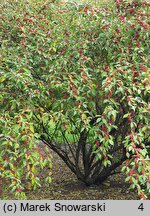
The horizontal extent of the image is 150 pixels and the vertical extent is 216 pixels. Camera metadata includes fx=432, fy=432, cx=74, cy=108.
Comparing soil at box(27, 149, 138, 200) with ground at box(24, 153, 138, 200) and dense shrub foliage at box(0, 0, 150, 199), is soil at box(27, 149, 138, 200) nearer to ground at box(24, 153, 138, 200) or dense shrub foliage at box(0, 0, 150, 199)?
ground at box(24, 153, 138, 200)

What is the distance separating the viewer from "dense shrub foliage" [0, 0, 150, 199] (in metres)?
3.17

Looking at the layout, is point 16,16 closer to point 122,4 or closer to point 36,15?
point 36,15

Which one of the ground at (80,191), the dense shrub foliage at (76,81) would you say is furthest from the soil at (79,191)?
the dense shrub foliage at (76,81)

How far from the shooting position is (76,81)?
347 cm

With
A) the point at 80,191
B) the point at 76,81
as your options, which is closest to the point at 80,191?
the point at 80,191

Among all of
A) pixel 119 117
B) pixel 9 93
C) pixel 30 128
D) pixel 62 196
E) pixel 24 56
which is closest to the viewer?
pixel 30 128

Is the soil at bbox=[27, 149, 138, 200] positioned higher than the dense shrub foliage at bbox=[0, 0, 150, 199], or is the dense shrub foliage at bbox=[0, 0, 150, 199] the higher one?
the dense shrub foliage at bbox=[0, 0, 150, 199]

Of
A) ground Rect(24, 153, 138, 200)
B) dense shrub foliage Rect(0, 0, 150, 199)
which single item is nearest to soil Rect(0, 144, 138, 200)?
ground Rect(24, 153, 138, 200)

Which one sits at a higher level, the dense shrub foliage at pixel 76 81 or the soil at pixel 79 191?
the dense shrub foliage at pixel 76 81

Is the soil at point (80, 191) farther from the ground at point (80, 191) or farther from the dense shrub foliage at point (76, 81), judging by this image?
the dense shrub foliage at point (76, 81)

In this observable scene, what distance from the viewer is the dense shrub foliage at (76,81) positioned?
3168mm

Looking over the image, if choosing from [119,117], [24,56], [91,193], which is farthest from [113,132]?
[24,56]

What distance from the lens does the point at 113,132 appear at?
4199 mm

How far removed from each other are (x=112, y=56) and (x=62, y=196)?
5.56 feet
